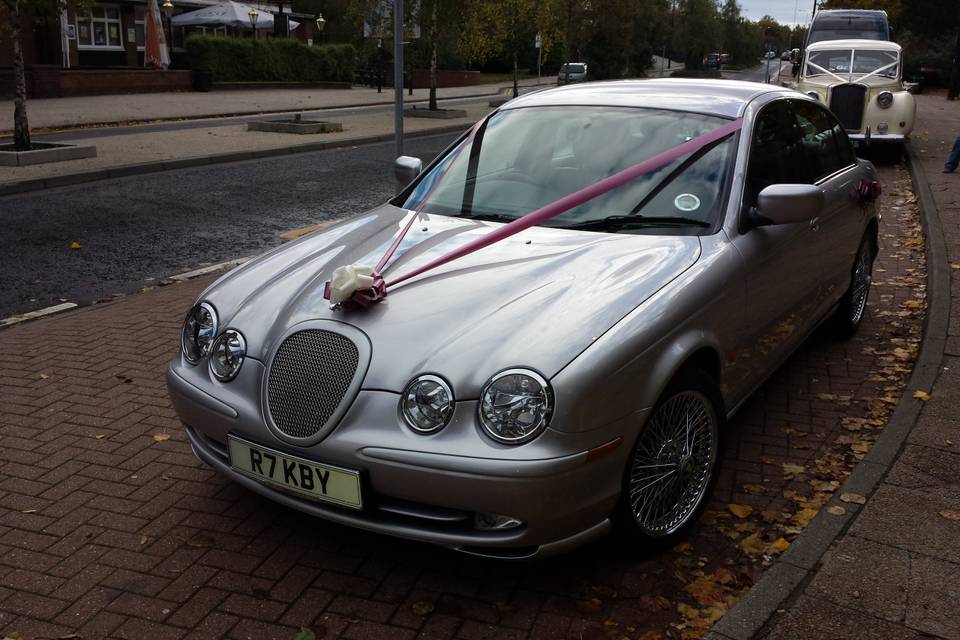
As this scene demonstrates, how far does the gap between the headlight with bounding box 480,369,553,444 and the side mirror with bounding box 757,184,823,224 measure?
63.3 inches

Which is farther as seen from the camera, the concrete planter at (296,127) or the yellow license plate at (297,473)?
the concrete planter at (296,127)

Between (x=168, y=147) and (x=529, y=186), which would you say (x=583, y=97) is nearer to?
(x=529, y=186)

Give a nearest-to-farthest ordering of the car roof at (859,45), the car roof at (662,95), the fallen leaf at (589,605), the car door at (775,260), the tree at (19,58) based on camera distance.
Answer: the fallen leaf at (589,605) < the car door at (775,260) < the car roof at (662,95) < the tree at (19,58) < the car roof at (859,45)

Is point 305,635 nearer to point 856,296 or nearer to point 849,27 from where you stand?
point 856,296

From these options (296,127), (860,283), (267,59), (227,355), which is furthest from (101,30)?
(227,355)

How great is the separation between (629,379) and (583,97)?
2127mm

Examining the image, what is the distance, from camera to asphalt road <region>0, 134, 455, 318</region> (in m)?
7.76

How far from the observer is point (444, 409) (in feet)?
9.68

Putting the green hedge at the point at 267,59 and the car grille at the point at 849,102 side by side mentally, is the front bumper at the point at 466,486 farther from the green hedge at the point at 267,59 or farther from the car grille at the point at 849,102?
the green hedge at the point at 267,59

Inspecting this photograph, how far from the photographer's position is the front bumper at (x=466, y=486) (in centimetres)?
286

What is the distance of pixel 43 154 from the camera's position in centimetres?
1410

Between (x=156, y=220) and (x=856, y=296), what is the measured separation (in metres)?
7.50

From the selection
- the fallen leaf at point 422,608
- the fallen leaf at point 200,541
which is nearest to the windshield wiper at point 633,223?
the fallen leaf at point 422,608

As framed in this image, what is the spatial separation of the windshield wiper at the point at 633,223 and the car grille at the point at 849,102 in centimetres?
1354
